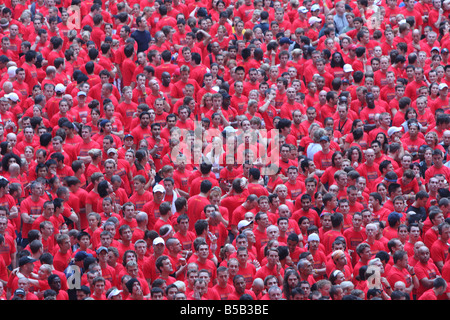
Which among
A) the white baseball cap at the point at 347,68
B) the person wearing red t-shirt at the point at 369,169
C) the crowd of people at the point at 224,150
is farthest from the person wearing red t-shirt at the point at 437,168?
the white baseball cap at the point at 347,68

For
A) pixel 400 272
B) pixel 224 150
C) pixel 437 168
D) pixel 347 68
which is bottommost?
pixel 400 272

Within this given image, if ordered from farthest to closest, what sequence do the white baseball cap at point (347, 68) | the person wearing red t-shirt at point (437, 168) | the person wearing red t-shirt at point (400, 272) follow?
the white baseball cap at point (347, 68)
the person wearing red t-shirt at point (437, 168)
the person wearing red t-shirt at point (400, 272)

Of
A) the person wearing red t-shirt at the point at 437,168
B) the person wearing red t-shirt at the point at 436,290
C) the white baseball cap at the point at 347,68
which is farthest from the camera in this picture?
the white baseball cap at the point at 347,68

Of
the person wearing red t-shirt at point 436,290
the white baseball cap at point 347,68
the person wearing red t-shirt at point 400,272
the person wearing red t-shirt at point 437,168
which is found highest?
the white baseball cap at point 347,68

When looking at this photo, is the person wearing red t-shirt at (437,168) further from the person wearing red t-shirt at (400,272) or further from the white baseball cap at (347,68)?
the white baseball cap at (347,68)

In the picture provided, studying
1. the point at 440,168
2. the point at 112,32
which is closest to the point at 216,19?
the point at 112,32

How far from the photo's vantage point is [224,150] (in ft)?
56.7

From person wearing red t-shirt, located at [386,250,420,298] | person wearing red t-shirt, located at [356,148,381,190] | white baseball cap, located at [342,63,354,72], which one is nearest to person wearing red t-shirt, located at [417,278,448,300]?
person wearing red t-shirt, located at [386,250,420,298]

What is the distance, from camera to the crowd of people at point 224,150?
46.7ft

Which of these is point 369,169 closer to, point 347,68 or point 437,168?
point 437,168

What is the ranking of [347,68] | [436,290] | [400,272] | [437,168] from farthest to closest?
[347,68] → [437,168] → [400,272] → [436,290]

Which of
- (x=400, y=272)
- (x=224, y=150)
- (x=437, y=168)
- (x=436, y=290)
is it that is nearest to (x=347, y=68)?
(x=437, y=168)

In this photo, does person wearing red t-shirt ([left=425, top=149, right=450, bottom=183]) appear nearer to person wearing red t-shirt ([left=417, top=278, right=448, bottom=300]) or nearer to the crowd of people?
the crowd of people
